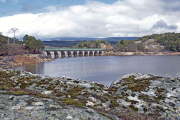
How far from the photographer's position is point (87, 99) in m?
14.5

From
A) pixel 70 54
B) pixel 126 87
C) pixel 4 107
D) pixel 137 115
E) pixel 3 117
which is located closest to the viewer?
pixel 3 117

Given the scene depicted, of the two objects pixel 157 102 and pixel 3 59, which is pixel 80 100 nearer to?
pixel 157 102

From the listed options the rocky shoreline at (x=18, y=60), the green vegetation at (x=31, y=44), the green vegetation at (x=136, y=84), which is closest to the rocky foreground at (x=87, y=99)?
the green vegetation at (x=136, y=84)

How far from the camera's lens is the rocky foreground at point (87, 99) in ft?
34.2

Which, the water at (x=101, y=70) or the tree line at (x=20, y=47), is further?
the tree line at (x=20, y=47)

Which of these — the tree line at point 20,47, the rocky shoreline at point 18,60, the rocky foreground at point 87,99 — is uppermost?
the tree line at point 20,47

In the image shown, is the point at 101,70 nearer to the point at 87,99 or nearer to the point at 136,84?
the point at 136,84

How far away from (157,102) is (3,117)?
1144 cm

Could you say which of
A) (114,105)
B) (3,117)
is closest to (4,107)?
(3,117)

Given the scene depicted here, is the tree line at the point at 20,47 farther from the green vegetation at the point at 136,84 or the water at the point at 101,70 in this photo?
the green vegetation at the point at 136,84

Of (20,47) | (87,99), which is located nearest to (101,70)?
(87,99)

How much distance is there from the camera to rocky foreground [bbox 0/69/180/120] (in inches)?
411

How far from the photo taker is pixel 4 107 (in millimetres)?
10188

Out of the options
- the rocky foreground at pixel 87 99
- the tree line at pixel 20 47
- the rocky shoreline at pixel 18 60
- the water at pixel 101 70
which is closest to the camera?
the rocky foreground at pixel 87 99
